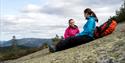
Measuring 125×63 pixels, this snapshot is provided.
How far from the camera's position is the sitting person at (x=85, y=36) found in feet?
61.3

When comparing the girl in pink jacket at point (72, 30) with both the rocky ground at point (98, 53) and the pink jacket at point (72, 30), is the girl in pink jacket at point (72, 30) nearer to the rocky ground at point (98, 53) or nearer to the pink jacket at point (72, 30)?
the pink jacket at point (72, 30)

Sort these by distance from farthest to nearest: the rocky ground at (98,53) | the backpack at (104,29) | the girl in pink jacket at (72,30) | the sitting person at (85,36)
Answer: the girl in pink jacket at (72,30) → the backpack at (104,29) → the sitting person at (85,36) → the rocky ground at (98,53)

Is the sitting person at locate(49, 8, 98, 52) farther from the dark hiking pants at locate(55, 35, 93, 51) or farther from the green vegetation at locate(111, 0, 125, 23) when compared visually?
the green vegetation at locate(111, 0, 125, 23)

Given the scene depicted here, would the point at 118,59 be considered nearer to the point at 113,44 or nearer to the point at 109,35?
the point at 113,44

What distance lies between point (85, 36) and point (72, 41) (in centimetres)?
77

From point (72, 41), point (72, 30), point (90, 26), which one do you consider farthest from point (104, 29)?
point (72, 30)

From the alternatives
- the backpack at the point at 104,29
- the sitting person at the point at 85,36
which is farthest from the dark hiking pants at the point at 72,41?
the backpack at the point at 104,29

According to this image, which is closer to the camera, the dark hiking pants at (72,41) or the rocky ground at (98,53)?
the rocky ground at (98,53)

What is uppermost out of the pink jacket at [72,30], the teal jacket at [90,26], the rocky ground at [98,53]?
the teal jacket at [90,26]

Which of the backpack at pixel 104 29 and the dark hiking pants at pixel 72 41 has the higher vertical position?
the backpack at pixel 104 29

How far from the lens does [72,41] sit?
1955cm

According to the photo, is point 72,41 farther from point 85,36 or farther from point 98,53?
point 98,53

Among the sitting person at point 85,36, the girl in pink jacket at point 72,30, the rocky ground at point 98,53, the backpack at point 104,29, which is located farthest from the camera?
the girl in pink jacket at point 72,30

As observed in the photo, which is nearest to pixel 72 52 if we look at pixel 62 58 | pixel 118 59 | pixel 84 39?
pixel 62 58
